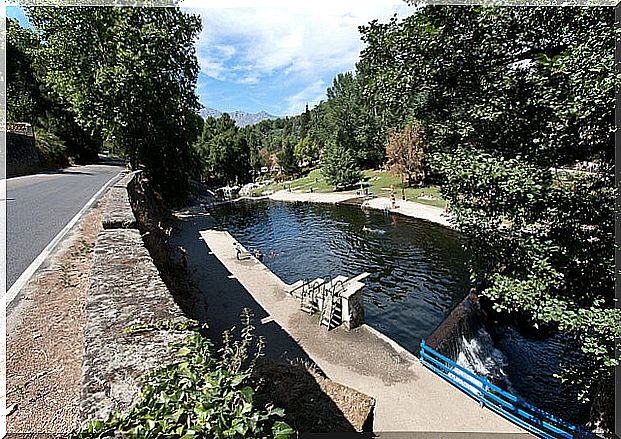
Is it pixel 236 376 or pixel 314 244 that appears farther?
pixel 314 244

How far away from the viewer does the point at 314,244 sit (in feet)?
80.7

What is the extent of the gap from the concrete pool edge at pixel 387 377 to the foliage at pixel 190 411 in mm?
5057

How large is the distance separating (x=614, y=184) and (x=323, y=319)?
6.73 m

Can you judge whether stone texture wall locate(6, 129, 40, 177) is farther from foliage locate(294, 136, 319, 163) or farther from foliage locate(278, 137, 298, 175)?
foliage locate(294, 136, 319, 163)

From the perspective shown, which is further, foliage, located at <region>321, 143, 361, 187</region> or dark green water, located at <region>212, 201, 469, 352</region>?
foliage, located at <region>321, 143, 361, 187</region>

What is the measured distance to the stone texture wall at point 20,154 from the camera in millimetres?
20453

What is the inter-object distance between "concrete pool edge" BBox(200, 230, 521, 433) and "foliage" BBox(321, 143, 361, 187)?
→ 3793 cm

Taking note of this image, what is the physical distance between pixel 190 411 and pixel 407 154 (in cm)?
3989

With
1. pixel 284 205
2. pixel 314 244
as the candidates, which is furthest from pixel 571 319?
pixel 284 205

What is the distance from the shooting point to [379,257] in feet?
69.3

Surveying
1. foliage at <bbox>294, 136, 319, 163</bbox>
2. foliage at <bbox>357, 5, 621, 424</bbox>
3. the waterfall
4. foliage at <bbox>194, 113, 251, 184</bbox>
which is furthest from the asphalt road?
foliage at <bbox>294, 136, 319, 163</bbox>

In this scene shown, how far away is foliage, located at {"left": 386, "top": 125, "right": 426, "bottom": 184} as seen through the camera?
37812 millimetres

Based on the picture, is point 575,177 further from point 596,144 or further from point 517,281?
point 517,281

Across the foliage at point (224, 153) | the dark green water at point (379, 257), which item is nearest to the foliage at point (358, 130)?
the foliage at point (224, 153)
